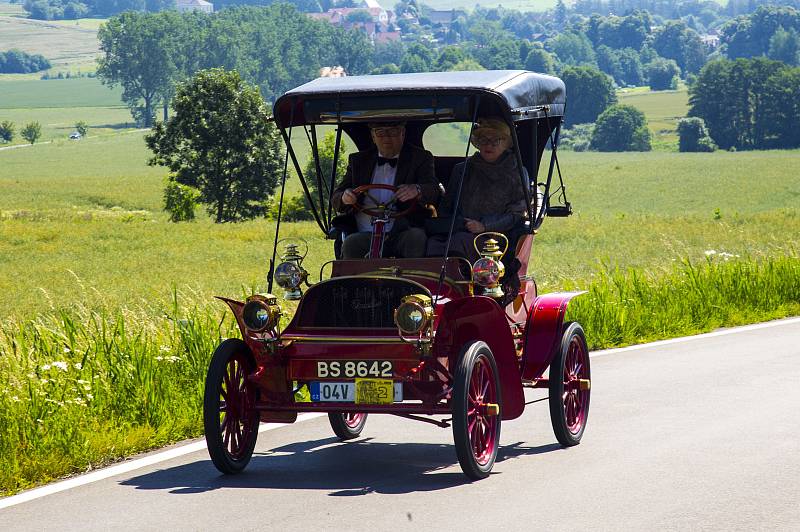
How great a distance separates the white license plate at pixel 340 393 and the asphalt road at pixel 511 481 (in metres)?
0.46

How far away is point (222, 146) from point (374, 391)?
2685 inches

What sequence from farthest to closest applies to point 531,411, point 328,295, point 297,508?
1. point 531,411
2. point 328,295
3. point 297,508

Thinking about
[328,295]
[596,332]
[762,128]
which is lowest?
A: [762,128]

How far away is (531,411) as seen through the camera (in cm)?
1031

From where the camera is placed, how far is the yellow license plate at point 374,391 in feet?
25.0

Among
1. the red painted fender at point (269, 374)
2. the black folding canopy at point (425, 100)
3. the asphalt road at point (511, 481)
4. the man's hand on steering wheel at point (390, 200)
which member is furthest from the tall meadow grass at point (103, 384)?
the man's hand on steering wheel at point (390, 200)

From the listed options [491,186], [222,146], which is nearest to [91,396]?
[491,186]

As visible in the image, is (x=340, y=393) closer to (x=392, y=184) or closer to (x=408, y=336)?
(x=408, y=336)

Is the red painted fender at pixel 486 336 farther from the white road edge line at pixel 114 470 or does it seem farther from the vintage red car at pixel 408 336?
the white road edge line at pixel 114 470

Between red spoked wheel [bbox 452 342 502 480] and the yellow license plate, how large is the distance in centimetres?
43

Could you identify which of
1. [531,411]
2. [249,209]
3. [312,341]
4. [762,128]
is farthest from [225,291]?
[762,128]

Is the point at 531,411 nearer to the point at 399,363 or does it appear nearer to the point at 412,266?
the point at 412,266

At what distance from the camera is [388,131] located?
9.38m

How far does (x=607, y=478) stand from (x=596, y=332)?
669 centimetres
